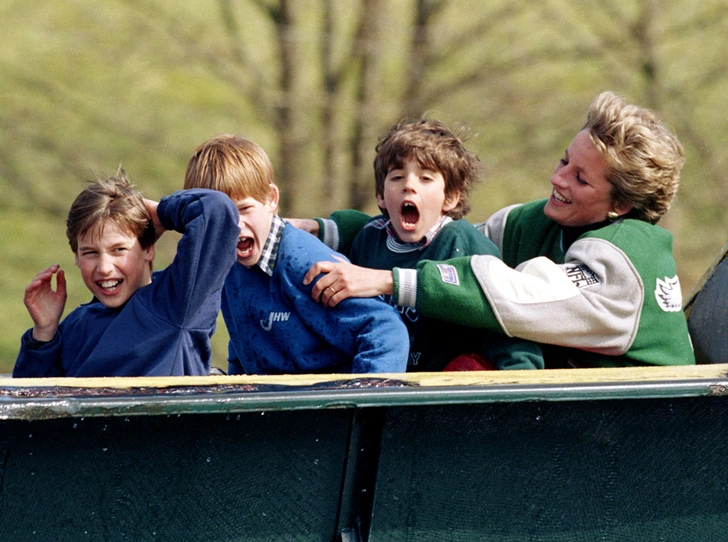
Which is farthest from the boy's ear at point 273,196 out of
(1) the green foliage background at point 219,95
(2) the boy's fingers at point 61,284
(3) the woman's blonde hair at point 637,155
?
(1) the green foliage background at point 219,95

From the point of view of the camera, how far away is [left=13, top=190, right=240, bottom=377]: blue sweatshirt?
8.46 ft

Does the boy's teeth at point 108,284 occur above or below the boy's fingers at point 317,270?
below

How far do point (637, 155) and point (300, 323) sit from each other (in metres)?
1.19

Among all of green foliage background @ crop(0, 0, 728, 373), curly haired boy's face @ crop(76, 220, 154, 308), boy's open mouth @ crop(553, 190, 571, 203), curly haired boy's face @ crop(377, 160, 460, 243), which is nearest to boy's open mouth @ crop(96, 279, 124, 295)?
curly haired boy's face @ crop(76, 220, 154, 308)

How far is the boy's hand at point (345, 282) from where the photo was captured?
2.73m

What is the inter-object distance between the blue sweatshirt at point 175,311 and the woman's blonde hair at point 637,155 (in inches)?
48.4

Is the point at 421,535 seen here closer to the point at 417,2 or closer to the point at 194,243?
the point at 194,243

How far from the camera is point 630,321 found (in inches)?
108

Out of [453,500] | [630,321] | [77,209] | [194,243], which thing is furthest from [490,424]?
[77,209]

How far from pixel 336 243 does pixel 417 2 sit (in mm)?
4809

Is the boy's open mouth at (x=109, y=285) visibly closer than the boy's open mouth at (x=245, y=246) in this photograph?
Yes

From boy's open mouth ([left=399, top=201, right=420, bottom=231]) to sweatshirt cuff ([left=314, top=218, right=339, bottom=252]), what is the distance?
0.47 meters

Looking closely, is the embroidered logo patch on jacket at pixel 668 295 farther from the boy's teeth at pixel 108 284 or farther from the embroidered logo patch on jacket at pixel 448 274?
the boy's teeth at pixel 108 284

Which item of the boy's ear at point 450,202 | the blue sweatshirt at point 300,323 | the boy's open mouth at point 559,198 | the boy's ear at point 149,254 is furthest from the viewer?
the boy's ear at point 450,202
